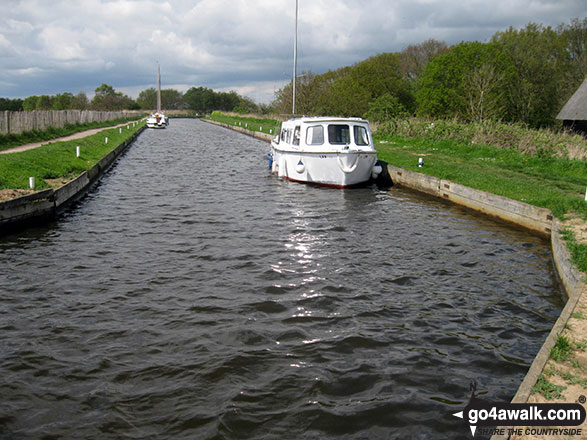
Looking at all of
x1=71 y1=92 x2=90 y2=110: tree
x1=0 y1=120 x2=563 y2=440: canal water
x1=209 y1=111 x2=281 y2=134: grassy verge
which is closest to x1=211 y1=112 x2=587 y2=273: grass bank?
x1=0 y1=120 x2=563 y2=440: canal water

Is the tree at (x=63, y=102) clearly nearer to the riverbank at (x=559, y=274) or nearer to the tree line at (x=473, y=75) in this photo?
the tree line at (x=473, y=75)

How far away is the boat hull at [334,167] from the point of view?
1790 cm

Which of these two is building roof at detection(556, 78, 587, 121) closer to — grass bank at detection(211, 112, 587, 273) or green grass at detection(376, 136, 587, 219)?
grass bank at detection(211, 112, 587, 273)

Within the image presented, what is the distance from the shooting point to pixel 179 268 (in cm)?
905

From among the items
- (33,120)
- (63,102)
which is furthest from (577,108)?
(63,102)

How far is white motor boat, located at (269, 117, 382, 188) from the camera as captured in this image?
59.1ft

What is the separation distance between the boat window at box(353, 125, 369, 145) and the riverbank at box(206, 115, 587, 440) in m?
1.70

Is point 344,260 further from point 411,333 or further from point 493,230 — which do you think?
point 493,230

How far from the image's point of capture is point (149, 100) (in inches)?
6855

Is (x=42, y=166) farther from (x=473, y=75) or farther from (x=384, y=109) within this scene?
(x=473, y=75)

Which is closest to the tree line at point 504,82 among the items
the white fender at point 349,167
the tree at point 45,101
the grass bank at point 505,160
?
the grass bank at point 505,160

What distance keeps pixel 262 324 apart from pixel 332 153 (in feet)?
38.8

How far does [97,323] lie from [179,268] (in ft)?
7.93

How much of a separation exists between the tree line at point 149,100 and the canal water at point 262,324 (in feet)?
407
